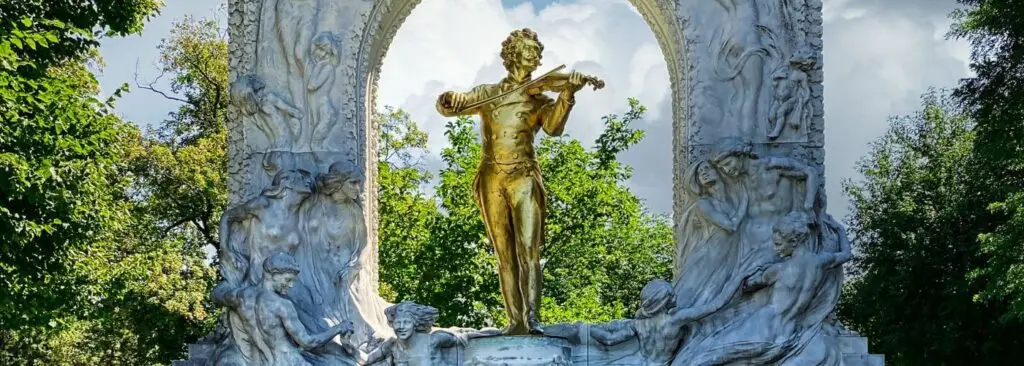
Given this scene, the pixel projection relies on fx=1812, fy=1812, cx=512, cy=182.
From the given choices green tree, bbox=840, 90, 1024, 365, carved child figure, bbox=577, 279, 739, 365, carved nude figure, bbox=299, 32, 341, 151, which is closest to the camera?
carved child figure, bbox=577, 279, 739, 365

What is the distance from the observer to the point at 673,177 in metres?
16.6

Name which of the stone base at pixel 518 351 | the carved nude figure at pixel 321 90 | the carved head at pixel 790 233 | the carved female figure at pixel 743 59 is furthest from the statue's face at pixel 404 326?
the carved female figure at pixel 743 59

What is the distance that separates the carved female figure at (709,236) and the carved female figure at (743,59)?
23.5 inches

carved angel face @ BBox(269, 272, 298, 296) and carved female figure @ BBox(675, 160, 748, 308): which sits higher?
carved female figure @ BBox(675, 160, 748, 308)

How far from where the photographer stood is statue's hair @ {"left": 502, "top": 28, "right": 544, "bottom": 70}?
15648 millimetres

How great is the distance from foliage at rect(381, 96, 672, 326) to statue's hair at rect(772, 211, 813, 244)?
13.1 m

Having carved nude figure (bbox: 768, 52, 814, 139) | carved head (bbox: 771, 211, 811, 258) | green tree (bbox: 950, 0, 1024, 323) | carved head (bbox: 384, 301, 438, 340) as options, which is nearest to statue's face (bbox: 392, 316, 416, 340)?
carved head (bbox: 384, 301, 438, 340)

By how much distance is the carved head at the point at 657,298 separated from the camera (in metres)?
14.8

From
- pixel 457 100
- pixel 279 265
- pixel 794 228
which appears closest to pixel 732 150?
pixel 794 228

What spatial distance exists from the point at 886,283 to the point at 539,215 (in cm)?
1532

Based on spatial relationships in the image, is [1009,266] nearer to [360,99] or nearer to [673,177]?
[673,177]

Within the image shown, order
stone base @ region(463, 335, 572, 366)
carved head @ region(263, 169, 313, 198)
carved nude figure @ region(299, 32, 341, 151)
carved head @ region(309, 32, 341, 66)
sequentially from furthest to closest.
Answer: carved head @ region(309, 32, 341, 66) → carved nude figure @ region(299, 32, 341, 151) → carved head @ region(263, 169, 313, 198) → stone base @ region(463, 335, 572, 366)

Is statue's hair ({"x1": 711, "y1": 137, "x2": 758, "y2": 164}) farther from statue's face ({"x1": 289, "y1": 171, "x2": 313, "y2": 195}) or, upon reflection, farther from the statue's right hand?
statue's face ({"x1": 289, "y1": 171, "x2": 313, "y2": 195})

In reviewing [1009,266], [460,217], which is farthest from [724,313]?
[460,217]
